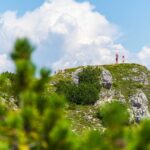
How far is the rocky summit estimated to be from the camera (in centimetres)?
6594

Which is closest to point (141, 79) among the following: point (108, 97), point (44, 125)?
point (108, 97)

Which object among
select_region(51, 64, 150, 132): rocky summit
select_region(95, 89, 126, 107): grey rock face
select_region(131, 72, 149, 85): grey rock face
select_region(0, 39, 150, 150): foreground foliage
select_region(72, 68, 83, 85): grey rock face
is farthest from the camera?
select_region(131, 72, 149, 85): grey rock face

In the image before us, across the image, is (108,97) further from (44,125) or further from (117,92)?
(44,125)

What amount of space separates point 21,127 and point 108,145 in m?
1.62

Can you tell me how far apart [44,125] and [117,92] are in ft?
239

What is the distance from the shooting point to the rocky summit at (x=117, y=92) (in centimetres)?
6594

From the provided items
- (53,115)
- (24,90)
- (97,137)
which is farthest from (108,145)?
(24,90)

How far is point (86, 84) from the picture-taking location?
7931 centimetres

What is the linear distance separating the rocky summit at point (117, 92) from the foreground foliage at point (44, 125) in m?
50.9

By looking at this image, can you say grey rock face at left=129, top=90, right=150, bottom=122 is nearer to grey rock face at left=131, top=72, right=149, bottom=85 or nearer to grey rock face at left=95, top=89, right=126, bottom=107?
grey rock face at left=95, top=89, right=126, bottom=107

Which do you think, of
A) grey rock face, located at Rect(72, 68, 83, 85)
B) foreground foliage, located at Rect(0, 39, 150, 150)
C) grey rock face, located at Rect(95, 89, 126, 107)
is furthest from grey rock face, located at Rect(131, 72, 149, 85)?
foreground foliage, located at Rect(0, 39, 150, 150)

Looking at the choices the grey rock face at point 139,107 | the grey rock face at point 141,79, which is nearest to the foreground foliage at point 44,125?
the grey rock face at point 139,107

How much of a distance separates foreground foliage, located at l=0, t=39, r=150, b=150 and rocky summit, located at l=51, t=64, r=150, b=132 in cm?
5092

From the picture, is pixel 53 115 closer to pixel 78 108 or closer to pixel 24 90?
Result: pixel 24 90
